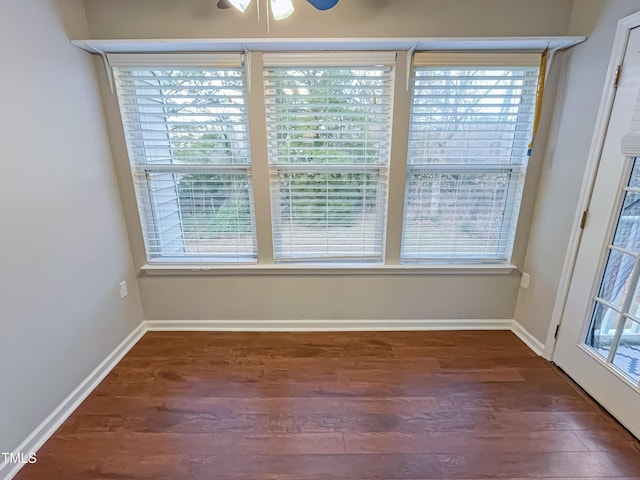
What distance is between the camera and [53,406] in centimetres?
163

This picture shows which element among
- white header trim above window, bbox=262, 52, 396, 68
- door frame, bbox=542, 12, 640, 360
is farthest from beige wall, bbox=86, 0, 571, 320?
door frame, bbox=542, 12, 640, 360

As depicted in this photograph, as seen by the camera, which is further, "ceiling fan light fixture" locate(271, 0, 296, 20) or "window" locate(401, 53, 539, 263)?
"window" locate(401, 53, 539, 263)

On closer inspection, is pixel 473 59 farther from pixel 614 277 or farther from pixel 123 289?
pixel 123 289

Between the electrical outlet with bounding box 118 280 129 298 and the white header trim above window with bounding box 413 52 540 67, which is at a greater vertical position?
the white header trim above window with bounding box 413 52 540 67

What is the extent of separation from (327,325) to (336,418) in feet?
2.89

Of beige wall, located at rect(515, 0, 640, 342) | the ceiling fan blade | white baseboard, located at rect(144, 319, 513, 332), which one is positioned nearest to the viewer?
the ceiling fan blade

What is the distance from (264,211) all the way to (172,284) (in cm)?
97

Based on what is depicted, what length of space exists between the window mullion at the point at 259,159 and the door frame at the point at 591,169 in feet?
6.59

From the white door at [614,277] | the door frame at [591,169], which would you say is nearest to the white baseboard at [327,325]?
the door frame at [591,169]

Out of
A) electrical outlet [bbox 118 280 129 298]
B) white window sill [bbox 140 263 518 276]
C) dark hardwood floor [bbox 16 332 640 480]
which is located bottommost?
dark hardwood floor [bbox 16 332 640 480]

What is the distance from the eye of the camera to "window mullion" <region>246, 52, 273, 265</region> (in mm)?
2008

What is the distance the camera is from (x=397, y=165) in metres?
2.16

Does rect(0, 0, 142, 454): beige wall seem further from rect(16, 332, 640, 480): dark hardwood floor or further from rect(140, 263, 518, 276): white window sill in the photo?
rect(140, 263, 518, 276): white window sill

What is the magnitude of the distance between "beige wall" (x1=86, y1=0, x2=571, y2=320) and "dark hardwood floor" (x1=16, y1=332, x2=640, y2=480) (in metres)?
0.29
